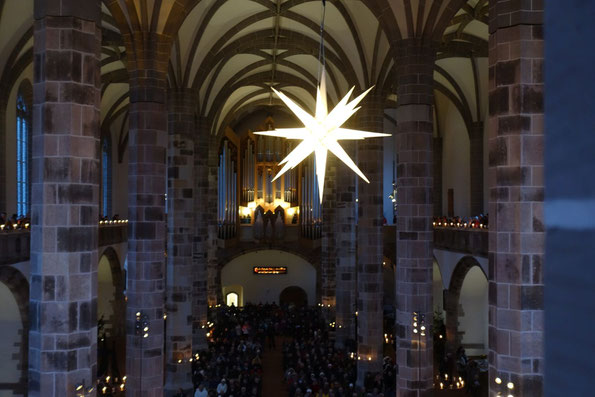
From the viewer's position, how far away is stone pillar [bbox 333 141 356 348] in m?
22.9

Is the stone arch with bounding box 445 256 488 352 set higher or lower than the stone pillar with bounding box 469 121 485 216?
lower

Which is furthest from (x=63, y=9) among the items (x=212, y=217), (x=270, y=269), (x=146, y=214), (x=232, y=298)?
(x=232, y=298)

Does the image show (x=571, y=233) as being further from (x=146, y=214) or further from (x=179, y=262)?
(x=179, y=262)

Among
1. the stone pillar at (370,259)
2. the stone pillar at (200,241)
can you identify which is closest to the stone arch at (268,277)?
the stone pillar at (200,241)

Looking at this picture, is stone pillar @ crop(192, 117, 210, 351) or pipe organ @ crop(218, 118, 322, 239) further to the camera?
pipe organ @ crop(218, 118, 322, 239)

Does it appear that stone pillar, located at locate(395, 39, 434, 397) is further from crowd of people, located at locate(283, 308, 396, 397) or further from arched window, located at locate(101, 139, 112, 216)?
arched window, located at locate(101, 139, 112, 216)

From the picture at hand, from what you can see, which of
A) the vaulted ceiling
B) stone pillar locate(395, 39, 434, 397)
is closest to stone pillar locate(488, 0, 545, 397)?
Result: stone pillar locate(395, 39, 434, 397)

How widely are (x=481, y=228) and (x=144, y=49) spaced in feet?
37.7

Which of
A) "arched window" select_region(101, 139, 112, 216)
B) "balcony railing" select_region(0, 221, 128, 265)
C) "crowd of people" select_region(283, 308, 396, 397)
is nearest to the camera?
"balcony railing" select_region(0, 221, 128, 265)

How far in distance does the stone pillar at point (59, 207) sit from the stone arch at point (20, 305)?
659cm

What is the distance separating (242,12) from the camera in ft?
66.3

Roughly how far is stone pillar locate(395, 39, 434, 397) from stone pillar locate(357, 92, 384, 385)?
444cm

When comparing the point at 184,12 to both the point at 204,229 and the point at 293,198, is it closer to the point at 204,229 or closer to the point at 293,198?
the point at 204,229

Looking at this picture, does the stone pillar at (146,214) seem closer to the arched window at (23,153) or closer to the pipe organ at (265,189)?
the arched window at (23,153)
